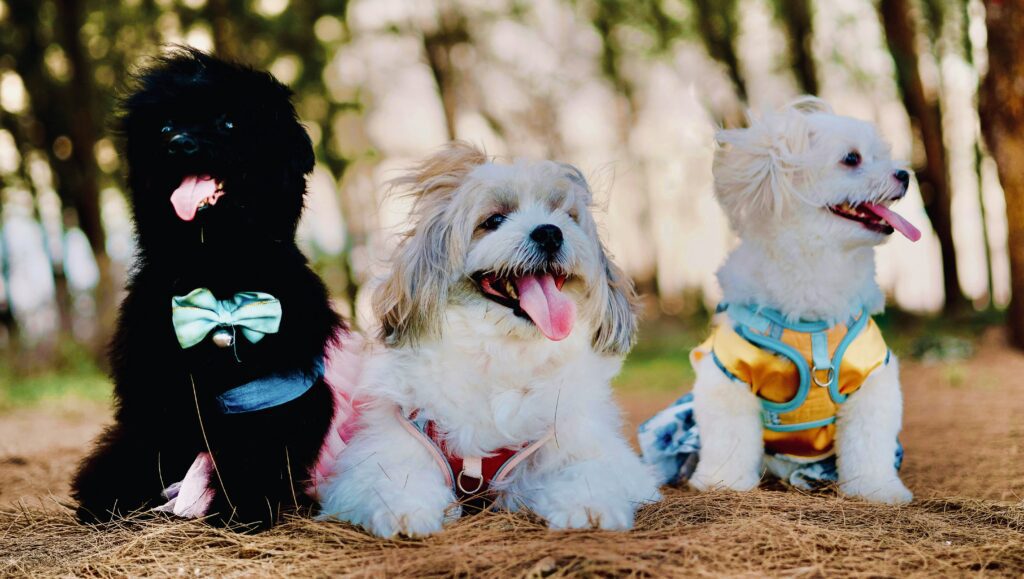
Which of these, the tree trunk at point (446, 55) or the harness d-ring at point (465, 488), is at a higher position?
the tree trunk at point (446, 55)

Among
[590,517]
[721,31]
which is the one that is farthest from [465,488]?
[721,31]

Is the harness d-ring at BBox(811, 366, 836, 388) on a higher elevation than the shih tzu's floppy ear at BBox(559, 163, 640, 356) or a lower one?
lower

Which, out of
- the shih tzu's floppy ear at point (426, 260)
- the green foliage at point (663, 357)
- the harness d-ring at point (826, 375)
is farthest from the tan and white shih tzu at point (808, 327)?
the green foliage at point (663, 357)

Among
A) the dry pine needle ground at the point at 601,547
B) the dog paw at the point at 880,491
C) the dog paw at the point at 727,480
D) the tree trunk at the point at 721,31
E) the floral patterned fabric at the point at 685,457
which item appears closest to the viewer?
the dry pine needle ground at the point at 601,547

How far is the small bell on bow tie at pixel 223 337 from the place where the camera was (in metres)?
2.37

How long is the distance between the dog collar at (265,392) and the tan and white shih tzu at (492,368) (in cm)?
26

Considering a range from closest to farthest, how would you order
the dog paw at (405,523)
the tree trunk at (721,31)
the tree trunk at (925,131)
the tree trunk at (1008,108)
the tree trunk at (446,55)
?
the dog paw at (405,523) → the tree trunk at (1008,108) → the tree trunk at (925,131) → the tree trunk at (721,31) → the tree trunk at (446,55)

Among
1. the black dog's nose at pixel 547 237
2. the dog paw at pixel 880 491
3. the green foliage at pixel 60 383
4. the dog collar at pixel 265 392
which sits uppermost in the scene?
the black dog's nose at pixel 547 237

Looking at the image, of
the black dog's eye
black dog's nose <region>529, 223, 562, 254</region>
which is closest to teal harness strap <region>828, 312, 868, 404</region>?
black dog's nose <region>529, 223, 562, 254</region>

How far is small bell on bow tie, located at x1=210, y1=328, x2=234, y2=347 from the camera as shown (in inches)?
93.4

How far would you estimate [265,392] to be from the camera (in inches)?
95.1

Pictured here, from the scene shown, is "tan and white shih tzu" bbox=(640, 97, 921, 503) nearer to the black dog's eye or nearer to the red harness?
the red harness

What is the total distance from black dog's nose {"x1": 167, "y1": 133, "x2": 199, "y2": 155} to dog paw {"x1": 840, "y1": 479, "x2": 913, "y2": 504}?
8.77ft

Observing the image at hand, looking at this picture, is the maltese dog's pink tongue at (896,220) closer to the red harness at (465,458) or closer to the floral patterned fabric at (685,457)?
the floral patterned fabric at (685,457)
